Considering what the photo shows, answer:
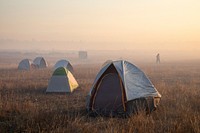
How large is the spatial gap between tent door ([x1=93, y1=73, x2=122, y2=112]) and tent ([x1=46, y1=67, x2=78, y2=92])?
5.88 metres

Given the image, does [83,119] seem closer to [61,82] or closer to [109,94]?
[109,94]

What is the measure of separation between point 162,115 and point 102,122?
255cm

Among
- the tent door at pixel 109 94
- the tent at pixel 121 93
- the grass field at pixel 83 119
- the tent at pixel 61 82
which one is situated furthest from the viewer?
the tent at pixel 61 82

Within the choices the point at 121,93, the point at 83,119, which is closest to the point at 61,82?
the point at 121,93

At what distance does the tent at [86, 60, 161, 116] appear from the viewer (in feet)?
37.7

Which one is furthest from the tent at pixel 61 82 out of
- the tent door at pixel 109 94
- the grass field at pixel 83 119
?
the tent door at pixel 109 94

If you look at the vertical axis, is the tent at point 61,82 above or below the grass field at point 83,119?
above

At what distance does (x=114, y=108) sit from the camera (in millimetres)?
11789

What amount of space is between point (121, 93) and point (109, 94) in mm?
540

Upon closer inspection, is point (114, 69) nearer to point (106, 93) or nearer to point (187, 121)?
point (106, 93)

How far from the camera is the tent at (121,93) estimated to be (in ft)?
37.7

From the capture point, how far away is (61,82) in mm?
18062

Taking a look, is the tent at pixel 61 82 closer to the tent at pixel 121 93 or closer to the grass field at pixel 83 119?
the grass field at pixel 83 119

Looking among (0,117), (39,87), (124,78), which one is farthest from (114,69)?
(39,87)
